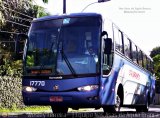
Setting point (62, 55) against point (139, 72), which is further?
point (139, 72)

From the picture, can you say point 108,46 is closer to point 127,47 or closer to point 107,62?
point 107,62

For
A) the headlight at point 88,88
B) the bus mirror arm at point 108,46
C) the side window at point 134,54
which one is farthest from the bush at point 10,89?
the bus mirror arm at point 108,46

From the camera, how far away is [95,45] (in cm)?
1263

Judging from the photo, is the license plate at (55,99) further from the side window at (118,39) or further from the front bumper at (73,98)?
the side window at (118,39)

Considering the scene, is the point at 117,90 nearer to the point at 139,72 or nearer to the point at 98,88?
the point at 98,88

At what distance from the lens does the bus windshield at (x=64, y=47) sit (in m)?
12.4

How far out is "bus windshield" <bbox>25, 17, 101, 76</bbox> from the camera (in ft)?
40.7

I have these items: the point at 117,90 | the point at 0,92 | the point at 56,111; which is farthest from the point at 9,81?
the point at 117,90

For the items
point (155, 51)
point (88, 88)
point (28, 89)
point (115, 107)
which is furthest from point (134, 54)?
point (155, 51)

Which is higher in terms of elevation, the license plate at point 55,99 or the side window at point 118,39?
the side window at point 118,39

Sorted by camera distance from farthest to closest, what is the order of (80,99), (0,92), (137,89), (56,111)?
(0,92), (137,89), (56,111), (80,99)

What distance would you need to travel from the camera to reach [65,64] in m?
12.4

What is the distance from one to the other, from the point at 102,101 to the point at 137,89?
6122 mm

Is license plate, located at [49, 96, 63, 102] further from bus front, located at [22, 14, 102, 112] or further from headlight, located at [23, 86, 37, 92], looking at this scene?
headlight, located at [23, 86, 37, 92]
